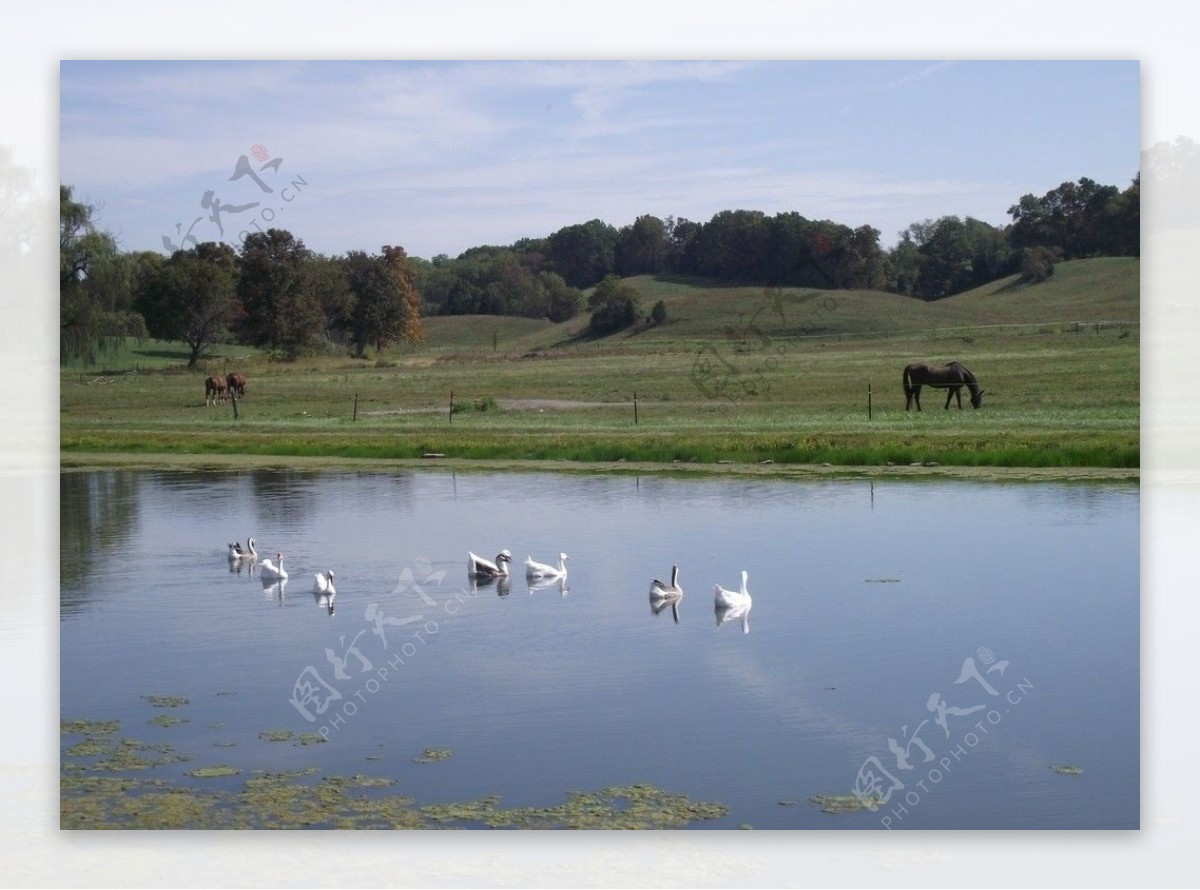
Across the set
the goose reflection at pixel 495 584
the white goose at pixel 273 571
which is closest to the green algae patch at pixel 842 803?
the goose reflection at pixel 495 584

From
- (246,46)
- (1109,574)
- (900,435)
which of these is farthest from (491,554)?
(900,435)

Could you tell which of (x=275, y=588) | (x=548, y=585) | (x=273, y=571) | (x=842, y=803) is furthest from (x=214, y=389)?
(x=842, y=803)

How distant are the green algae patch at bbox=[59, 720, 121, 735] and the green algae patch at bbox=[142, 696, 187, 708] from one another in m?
0.49

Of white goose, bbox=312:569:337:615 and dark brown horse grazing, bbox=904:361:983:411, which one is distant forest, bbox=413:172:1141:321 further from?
white goose, bbox=312:569:337:615

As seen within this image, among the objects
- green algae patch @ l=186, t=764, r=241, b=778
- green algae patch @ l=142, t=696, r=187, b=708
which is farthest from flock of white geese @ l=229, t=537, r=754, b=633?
green algae patch @ l=186, t=764, r=241, b=778

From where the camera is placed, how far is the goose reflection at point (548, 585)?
53.7 feet

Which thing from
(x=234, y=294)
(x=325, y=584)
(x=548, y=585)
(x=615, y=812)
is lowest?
(x=615, y=812)

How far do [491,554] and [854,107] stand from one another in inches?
293

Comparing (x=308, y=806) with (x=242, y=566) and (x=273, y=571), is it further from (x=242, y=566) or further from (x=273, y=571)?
(x=242, y=566)

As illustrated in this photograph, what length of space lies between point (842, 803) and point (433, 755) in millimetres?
2809

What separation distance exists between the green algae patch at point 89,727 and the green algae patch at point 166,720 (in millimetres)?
262

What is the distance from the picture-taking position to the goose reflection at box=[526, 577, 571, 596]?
1636 centimetres

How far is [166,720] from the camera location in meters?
11.6

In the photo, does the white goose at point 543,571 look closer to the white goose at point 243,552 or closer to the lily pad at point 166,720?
the white goose at point 243,552
